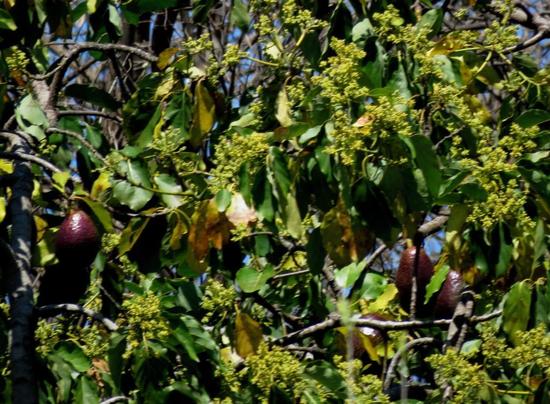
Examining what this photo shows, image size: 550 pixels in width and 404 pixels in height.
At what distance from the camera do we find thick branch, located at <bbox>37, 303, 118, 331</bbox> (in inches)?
144

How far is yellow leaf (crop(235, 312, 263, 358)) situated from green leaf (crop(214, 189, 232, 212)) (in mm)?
448

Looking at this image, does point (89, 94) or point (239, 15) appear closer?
point (239, 15)

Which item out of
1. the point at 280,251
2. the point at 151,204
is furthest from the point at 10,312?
the point at 280,251

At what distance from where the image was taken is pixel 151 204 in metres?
4.06

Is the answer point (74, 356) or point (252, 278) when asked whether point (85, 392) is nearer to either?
point (74, 356)

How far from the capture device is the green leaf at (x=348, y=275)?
14.0ft

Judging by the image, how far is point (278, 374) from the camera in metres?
3.49

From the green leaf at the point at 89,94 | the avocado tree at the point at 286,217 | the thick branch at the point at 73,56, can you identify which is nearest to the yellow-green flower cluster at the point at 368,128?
the avocado tree at the point at 286,217

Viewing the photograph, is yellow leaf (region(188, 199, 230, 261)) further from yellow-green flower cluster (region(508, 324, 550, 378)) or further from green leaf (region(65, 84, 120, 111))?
green leaf (region(65, 84, 120, 111))

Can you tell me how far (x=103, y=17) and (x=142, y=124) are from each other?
48 cm

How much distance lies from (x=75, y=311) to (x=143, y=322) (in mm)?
272

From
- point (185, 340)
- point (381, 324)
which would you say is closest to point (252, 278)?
point (381, 324)

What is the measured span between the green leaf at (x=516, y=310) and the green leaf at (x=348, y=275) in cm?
56

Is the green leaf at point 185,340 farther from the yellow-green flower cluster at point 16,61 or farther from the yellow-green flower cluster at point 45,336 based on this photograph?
the yellow-green flower cluster at point 16,61
